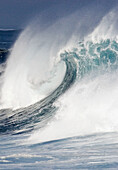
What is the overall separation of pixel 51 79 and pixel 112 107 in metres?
4.57

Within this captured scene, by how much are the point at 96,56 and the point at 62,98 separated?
2.39 m

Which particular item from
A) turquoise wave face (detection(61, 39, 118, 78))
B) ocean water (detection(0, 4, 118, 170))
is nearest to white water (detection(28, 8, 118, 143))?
ocean water (detection(0, 4, 118, 170))

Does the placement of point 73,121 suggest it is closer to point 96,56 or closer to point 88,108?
point 88,108

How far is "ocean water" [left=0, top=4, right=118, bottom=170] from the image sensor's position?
660 centimetres

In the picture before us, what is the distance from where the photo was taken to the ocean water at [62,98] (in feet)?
21.6

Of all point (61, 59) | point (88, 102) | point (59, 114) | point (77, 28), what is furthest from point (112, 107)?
point (77, 28)

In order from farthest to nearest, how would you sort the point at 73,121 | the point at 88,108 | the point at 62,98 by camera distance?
the point at 62,98 → the point at 88,108 → the point at 73,121

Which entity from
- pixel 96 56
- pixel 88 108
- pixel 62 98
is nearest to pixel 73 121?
pixel 88 108

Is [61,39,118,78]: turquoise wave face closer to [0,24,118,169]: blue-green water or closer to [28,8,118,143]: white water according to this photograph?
[0,24,118,169]: blue-green water

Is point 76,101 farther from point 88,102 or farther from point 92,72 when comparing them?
point 92,72

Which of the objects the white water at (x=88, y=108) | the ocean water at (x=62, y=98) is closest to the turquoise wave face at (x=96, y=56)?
the ocean water at (x=62, y=98)

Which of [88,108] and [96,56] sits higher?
[96,56]

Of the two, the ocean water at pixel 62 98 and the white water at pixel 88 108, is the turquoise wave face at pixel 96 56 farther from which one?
the white water at pixel 88 108

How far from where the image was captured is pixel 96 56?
1240 cm
